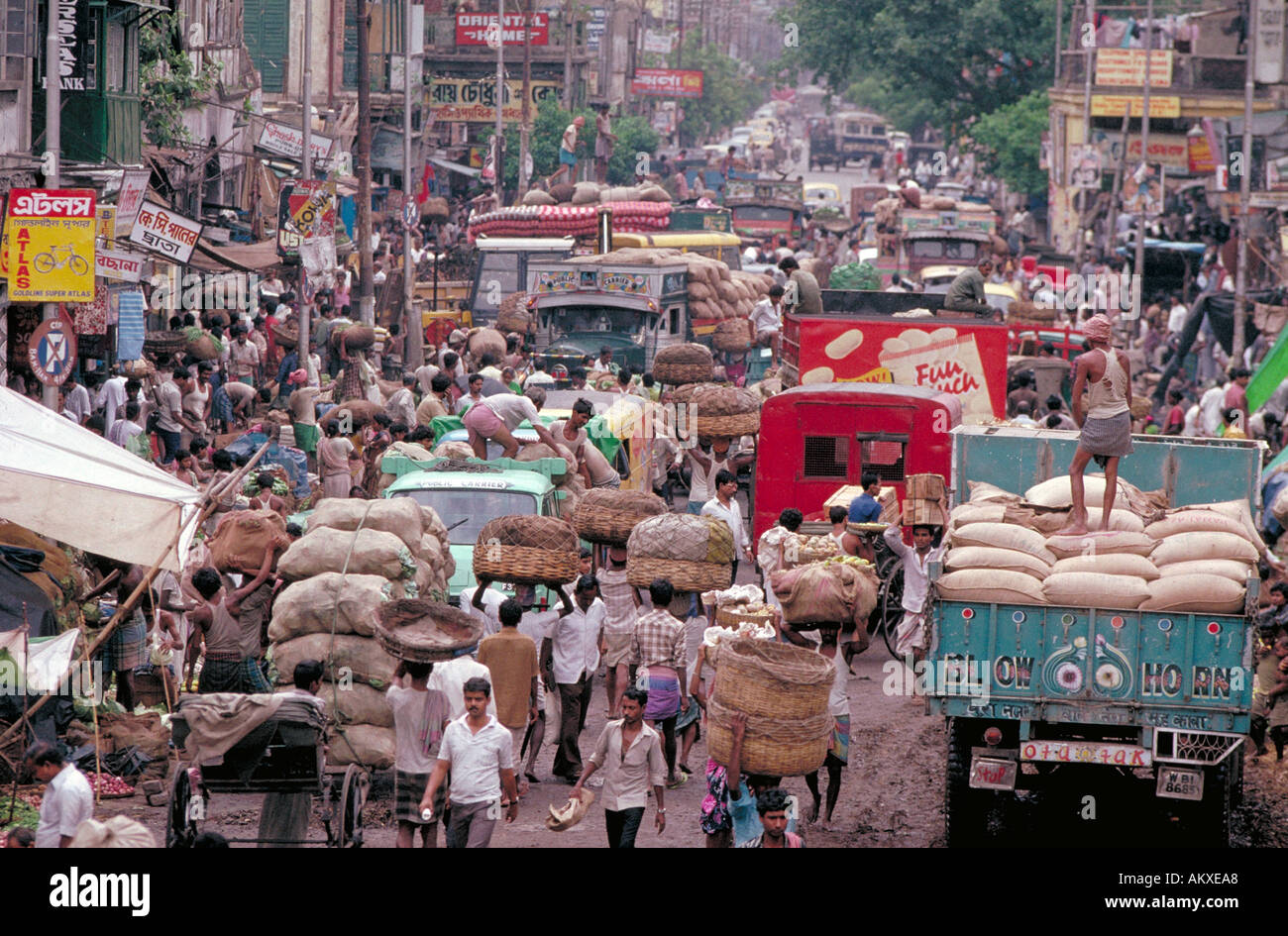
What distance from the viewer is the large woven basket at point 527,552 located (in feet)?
41.4

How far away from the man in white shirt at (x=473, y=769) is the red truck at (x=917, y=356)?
37.6ft

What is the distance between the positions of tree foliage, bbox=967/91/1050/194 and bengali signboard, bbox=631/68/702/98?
31.7 meters

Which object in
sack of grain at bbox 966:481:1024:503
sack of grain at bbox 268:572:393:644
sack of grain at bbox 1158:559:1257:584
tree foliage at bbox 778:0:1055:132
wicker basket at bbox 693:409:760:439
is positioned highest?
tree foliage at bbox 778:0:1055:132

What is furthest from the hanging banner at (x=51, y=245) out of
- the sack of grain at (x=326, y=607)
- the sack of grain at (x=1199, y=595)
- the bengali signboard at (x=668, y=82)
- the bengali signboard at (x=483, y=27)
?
the bengali signboard at (x=668, y=82)

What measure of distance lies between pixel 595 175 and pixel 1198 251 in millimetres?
32871

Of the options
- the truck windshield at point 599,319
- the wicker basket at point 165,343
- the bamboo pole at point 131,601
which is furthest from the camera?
the truck windshield at point 599,319

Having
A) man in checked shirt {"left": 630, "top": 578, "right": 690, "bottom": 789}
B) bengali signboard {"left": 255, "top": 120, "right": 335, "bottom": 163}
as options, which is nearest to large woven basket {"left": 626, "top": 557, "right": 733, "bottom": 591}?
man in checked shirt {"left": 630, "top": 578, "right": 690, "bottom": 789}

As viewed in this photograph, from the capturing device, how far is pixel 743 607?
1209 centimetres

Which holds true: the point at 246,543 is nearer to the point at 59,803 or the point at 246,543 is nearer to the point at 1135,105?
the point at 59,803

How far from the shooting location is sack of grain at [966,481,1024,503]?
41.4 feet

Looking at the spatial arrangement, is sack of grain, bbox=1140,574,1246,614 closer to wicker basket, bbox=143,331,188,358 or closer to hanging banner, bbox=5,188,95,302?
hanging banner, bbox=5,188,95,302

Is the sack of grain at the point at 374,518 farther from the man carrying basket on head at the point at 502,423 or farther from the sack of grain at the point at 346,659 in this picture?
the man carrying basket on head at the point at 502,423

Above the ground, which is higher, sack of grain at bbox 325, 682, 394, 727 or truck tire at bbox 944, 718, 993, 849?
sack of grain at bbox 325, 682, 394, 727

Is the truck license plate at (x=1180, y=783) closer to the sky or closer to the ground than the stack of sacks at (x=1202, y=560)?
closer to the ground
